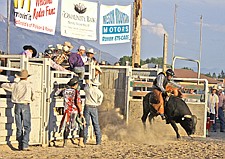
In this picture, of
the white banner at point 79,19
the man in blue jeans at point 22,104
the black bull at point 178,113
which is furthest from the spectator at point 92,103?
the white banner at point 79,19

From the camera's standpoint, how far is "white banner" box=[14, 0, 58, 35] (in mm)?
15617

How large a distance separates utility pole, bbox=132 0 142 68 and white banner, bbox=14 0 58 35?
5.86 meters

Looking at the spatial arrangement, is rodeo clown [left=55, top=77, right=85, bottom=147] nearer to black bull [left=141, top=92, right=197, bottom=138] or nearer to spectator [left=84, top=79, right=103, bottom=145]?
spectator [left=84, top=79, right=103, bottom=145]

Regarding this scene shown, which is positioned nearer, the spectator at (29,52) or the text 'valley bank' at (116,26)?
the spectator at (29,52)

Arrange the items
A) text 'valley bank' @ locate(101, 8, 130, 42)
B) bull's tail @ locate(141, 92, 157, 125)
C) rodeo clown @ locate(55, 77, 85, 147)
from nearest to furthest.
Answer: rodeo clown @ locate(55, 77, 85, 147) < bull's tail @ locate(141, 92, 157, 125) < text 'valley bank' @ locate(101, 8, 130, 42)

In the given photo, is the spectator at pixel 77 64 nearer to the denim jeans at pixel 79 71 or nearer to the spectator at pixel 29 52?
the denim jeans at pixel 79 71

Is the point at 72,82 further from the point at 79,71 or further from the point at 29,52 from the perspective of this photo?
the point at 29,52

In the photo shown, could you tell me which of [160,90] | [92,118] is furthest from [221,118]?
[92,118]

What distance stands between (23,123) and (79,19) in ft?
20.7

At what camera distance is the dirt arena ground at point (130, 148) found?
12.1 metres

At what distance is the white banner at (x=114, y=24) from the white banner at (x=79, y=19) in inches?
25.3

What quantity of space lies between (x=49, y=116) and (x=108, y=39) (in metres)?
6.42

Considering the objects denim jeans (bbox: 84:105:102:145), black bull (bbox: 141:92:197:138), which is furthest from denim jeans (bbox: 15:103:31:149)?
black bull (bbox: 141:92:197:138)

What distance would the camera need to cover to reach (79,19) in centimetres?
1827
